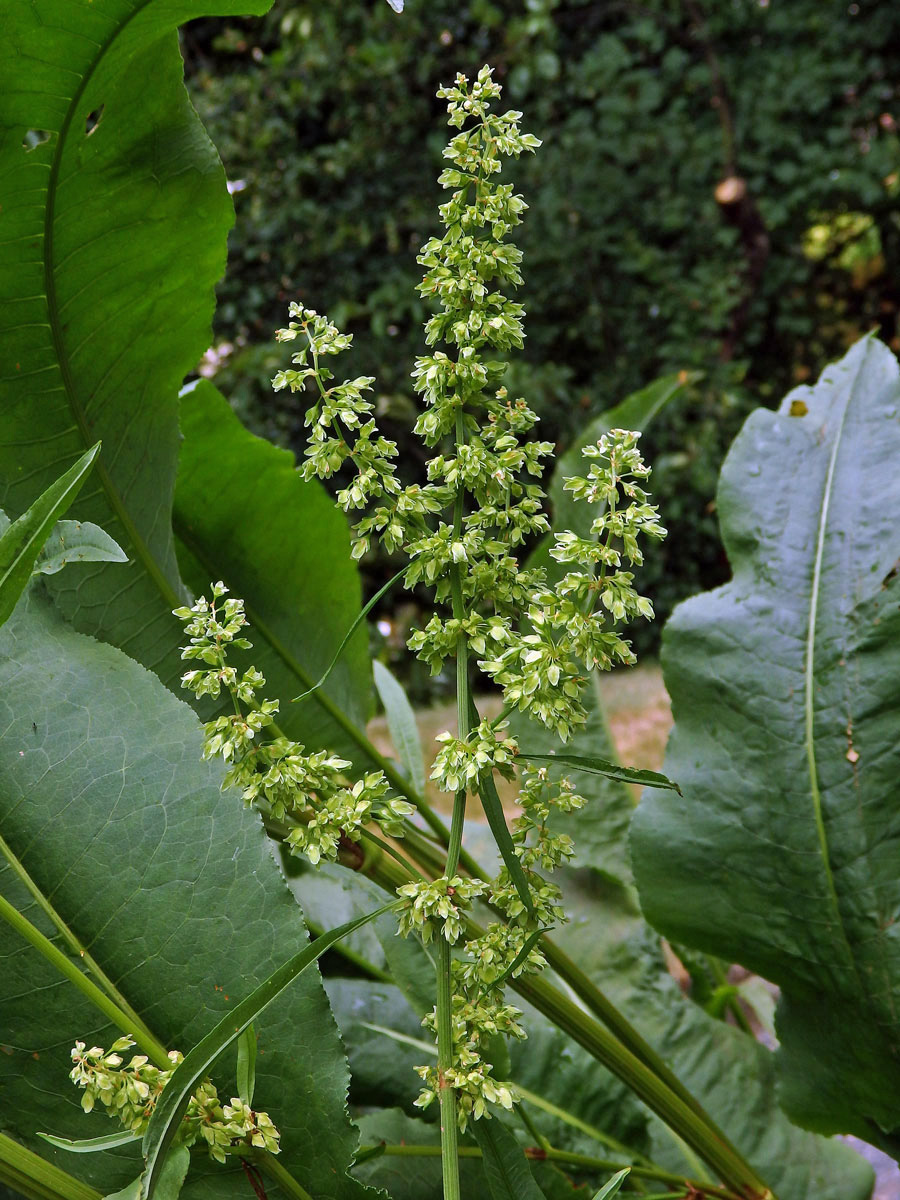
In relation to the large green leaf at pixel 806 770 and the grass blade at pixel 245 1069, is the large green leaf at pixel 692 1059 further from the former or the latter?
the grass blade at pixel 245 1069

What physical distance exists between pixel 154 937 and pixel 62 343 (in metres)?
0.39

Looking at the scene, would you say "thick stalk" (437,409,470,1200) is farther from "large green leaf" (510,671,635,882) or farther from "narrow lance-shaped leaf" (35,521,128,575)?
"large green leaf" (510,671,635,882)

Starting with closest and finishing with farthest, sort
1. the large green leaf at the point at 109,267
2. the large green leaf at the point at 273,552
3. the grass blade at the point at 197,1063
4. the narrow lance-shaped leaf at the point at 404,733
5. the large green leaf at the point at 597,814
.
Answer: the grass blade at the point at 197,1063, the large green leaf at the point at 109,267, the large green leaf at the point at 273,552, the narrow lance-shaped leaf at the point at 404,733, the large green leaf at the point at 597,814

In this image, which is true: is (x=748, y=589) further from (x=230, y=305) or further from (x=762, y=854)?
(x=230, y=305)

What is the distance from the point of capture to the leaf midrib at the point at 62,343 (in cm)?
67

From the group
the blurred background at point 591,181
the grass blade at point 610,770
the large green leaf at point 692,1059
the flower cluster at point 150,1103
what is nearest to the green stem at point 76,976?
the flower cluster at point 150,1103

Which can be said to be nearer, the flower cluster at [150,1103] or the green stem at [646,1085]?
the flower cluster at [150,1103]

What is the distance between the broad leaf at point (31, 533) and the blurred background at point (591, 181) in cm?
320

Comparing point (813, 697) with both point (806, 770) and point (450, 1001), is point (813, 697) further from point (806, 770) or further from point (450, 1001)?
point (450, 1001)

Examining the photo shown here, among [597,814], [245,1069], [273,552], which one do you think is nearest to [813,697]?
[597,814]

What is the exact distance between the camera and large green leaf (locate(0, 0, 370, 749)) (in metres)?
0.67

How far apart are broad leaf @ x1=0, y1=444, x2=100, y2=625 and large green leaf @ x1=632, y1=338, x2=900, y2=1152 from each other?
562mm

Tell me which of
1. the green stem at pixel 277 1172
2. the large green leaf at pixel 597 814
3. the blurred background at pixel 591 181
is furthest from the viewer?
the blurred background at pixel 591 181

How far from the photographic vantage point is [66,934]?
0.63 meters
